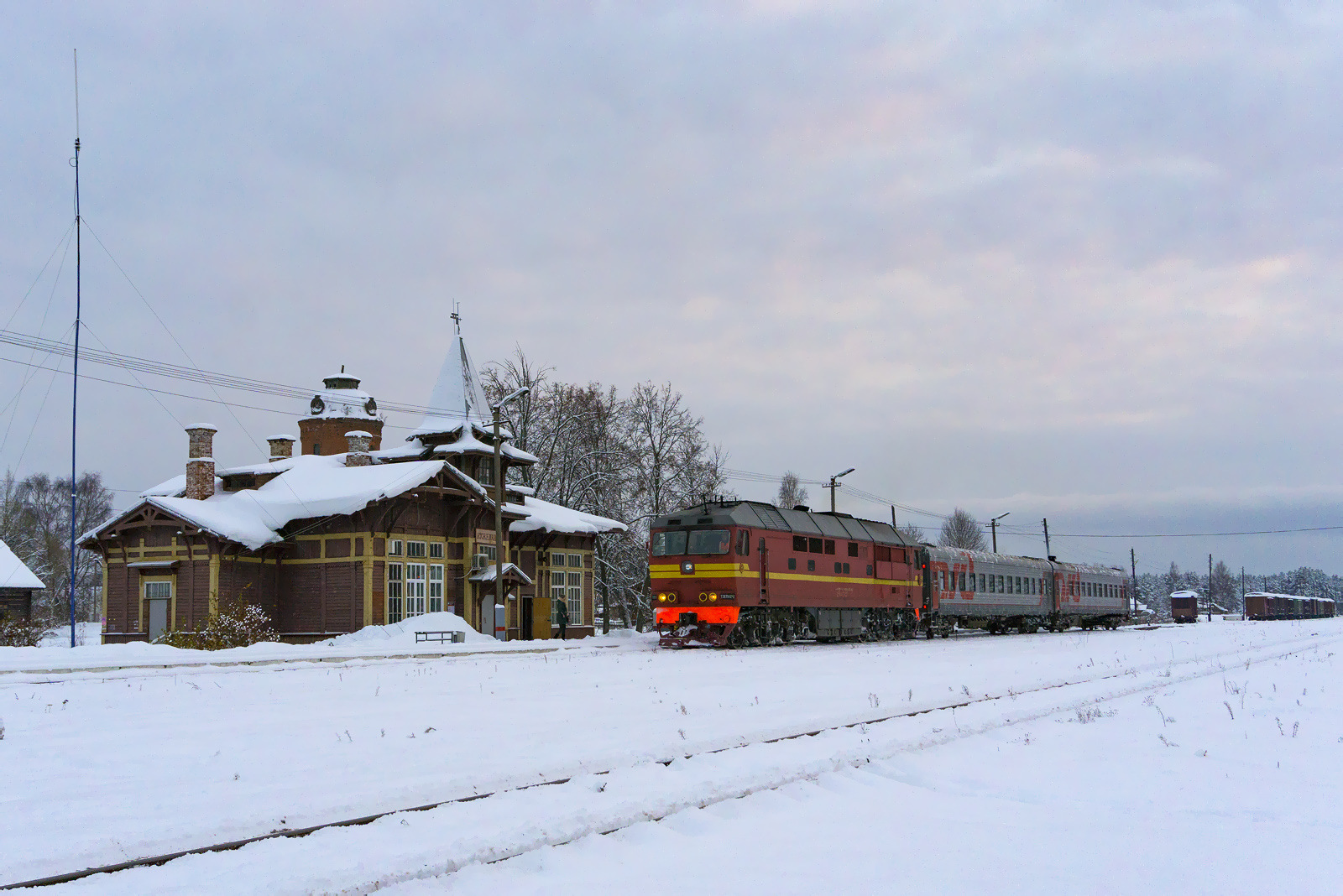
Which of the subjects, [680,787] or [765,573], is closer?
[680,787]

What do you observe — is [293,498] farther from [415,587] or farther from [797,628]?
[797,628]

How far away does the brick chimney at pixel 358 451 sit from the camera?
1647 inches

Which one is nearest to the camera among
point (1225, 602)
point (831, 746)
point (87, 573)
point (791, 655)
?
point (831, 746)

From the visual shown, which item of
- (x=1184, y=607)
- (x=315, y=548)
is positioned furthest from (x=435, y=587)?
(x=1184, y=607)

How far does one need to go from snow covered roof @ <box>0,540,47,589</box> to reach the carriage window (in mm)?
26737

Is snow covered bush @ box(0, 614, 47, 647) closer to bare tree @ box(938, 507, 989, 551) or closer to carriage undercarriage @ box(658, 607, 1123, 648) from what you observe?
carriage undercarriage @ box(658, 607, 1123, 648)

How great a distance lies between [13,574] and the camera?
41.8 meters

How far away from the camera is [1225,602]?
7746 inches

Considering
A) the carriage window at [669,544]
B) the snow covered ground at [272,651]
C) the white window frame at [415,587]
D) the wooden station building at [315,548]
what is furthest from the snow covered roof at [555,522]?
the carriage window at [669,544]

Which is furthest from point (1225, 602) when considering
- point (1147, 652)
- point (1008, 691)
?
point (1008, 691)

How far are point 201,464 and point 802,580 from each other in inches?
904

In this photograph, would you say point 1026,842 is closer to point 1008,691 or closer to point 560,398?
point 1008,691

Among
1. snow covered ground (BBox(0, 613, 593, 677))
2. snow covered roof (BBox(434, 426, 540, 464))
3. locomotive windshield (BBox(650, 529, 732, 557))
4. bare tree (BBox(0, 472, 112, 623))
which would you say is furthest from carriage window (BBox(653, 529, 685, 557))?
bare tree (BBox(0, 472, 112, 623))

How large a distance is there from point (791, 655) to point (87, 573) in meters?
77.2
